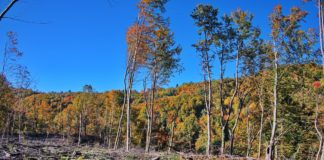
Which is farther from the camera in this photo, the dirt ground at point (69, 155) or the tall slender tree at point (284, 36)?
the tall slender tree at point (284, 36)

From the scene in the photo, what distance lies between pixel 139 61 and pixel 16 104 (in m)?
13.4

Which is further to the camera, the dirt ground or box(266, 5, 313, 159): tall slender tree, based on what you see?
box(266, 5, 313, 159): tall slender tree

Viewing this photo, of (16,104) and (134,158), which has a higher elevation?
→ (16,104)

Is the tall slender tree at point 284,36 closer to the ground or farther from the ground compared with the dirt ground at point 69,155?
farther from the ground

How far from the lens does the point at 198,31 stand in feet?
66.0

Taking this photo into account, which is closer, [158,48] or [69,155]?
[69,155]

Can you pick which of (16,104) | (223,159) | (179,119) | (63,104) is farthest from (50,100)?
(223,159)

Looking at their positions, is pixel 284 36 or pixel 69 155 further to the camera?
pixel 284 36

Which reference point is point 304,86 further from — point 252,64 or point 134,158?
point 134,158

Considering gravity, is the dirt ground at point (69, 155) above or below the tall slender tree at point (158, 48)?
below

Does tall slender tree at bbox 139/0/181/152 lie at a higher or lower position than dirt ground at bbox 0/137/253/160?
higher

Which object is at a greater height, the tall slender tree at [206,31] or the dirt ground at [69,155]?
the tall slender tree at [206,31]

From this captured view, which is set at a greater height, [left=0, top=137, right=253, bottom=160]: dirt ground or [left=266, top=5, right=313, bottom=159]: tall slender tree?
[left=266, top=5, right=313, bottom=159]: tall slender tree

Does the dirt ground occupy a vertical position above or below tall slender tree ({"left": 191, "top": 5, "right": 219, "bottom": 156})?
below
